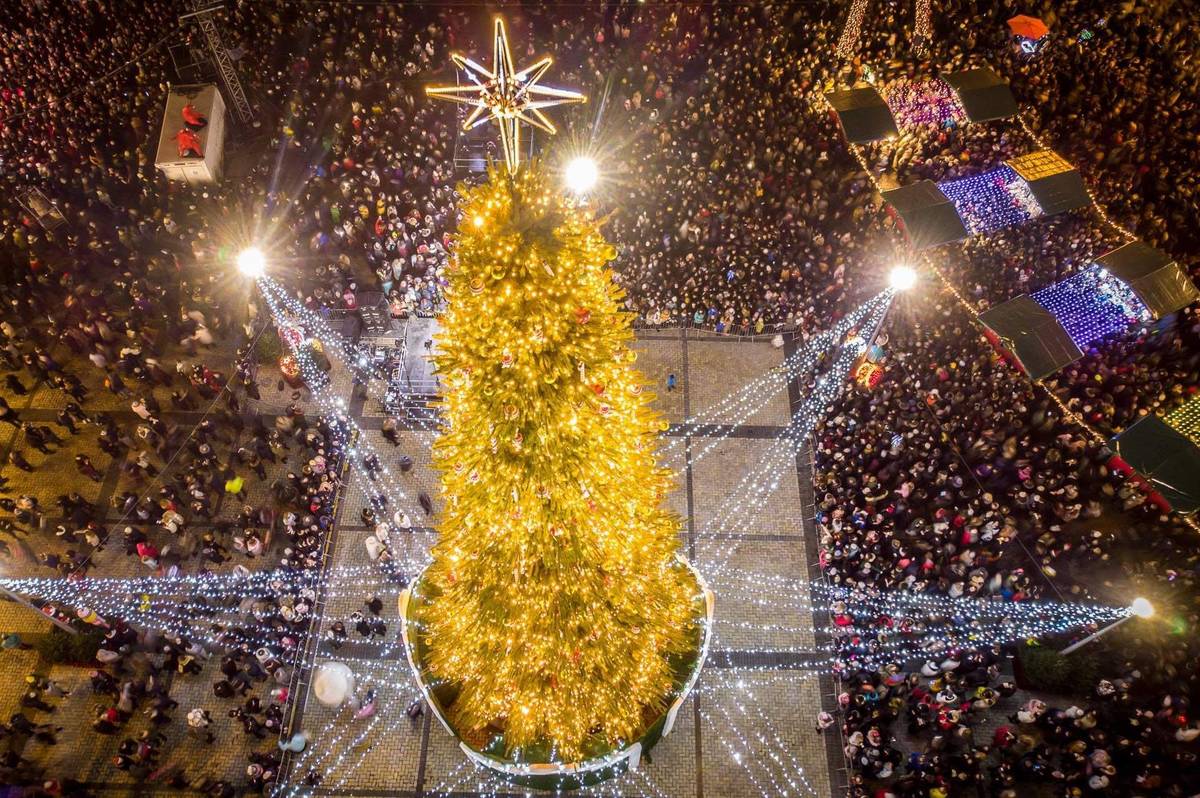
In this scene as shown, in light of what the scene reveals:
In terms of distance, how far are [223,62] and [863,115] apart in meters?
18.3

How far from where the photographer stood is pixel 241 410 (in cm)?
1591

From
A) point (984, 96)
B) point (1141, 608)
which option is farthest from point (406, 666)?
point (984, 96)

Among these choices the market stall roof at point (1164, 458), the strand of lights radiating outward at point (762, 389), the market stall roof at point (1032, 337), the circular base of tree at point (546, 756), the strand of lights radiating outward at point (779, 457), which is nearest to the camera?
the circular base of tree at point (546, 756)

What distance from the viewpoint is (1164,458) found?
13469 millimetres

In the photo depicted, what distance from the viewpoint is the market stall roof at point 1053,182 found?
17.2 metres

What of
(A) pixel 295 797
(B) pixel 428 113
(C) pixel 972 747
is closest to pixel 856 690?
(C) pixel 972 747

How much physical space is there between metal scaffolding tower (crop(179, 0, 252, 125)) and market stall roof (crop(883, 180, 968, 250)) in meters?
18.6

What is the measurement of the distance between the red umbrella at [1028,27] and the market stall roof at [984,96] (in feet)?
7.31

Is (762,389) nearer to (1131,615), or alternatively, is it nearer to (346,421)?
(1131,615)

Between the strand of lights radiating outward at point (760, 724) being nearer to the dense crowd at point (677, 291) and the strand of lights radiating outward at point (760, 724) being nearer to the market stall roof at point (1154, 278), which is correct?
the dense crowd at point (677, 291)

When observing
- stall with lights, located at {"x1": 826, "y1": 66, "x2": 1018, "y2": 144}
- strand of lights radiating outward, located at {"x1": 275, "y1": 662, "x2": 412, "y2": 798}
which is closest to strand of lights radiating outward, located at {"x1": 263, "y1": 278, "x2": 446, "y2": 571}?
strand of lights radiating outward, located at {"x1": 275, "y1": 662, "x2": 412, "y2": 798}

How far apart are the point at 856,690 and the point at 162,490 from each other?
1438 centimetres

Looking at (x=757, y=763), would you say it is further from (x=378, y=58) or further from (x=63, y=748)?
(x=378, y=58)

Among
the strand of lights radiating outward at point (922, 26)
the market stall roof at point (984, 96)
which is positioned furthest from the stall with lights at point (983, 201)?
the strand of lights radiating outward at point (922, 26)
